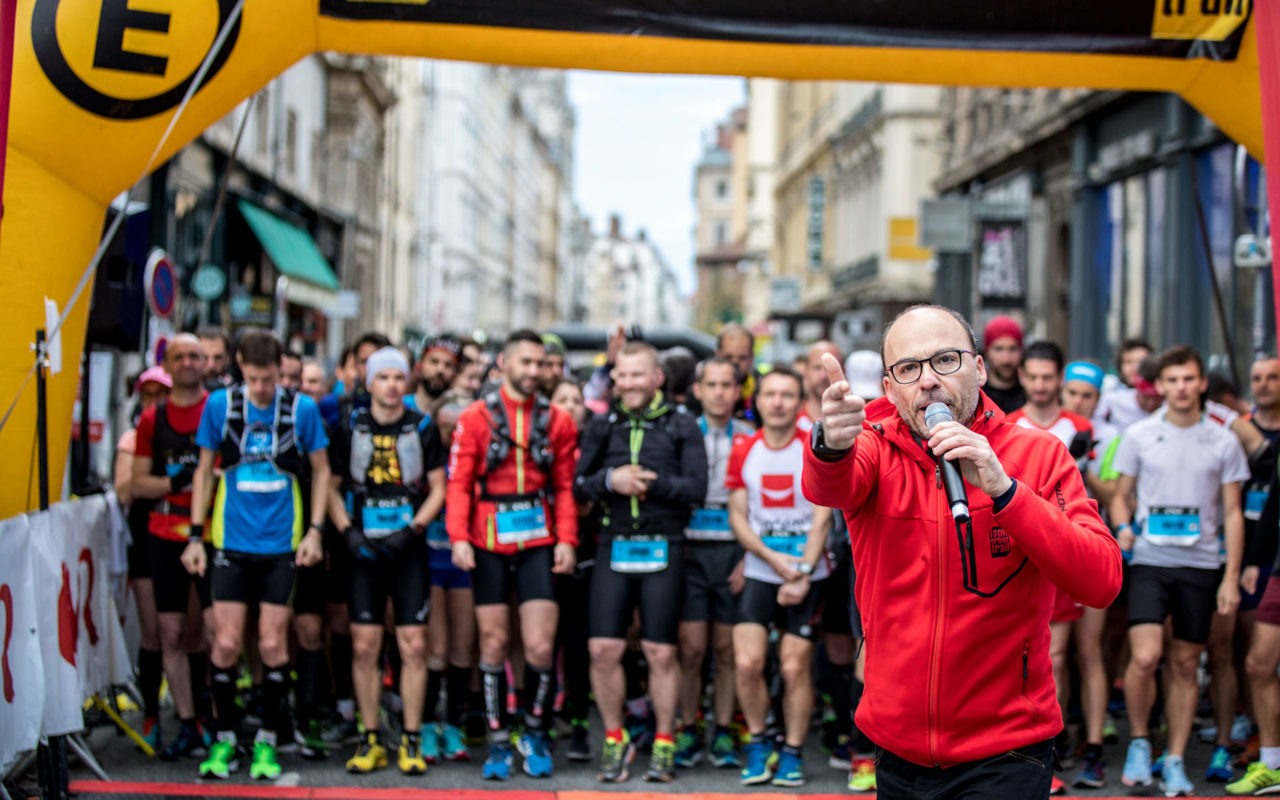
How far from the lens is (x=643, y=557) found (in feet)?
23.2

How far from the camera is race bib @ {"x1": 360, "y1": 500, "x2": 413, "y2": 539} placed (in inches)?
282

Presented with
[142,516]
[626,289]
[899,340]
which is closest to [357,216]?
[142,516]

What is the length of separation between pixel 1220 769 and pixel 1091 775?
68 cm

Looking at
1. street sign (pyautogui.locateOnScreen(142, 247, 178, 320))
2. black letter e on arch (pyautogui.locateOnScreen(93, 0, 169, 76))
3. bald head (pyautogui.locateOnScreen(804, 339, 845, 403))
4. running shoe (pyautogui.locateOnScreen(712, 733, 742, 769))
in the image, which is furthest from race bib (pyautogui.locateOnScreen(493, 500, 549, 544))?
street sign (pyautogui.locateOnScreen(142, 247, 178, 320))

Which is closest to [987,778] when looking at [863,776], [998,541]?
[998,541]

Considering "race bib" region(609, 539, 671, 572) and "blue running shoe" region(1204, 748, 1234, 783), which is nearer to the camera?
"blue running shoe" region(1204, 748, 1234, 783)

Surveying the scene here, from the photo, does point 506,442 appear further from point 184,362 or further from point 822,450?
point 822,450

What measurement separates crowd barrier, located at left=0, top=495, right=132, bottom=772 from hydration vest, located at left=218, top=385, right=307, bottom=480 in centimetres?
70

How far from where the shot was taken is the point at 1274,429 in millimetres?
7406

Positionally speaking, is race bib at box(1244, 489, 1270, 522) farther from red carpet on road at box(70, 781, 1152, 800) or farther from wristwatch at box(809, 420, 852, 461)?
wristwatch at box(809, 420, 852, 461)

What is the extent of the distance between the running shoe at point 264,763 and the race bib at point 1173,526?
449cm

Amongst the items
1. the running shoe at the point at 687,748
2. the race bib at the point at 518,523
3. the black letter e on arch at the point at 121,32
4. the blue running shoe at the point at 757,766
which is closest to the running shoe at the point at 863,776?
the blue running shoe at the point at 757,766

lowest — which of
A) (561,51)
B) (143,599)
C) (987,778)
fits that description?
(143,599)

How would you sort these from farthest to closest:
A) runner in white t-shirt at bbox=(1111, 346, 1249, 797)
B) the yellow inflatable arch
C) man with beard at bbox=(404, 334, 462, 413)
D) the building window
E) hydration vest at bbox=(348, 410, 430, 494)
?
the building window < man with beard at bbox=(404, 334, 462, 413) < hydration vest at bbox=(348, 410, 430, 494) < runner in white t-shirt at bbox=(1111, 346, 1249, 797) < the yellow inflatable arch
